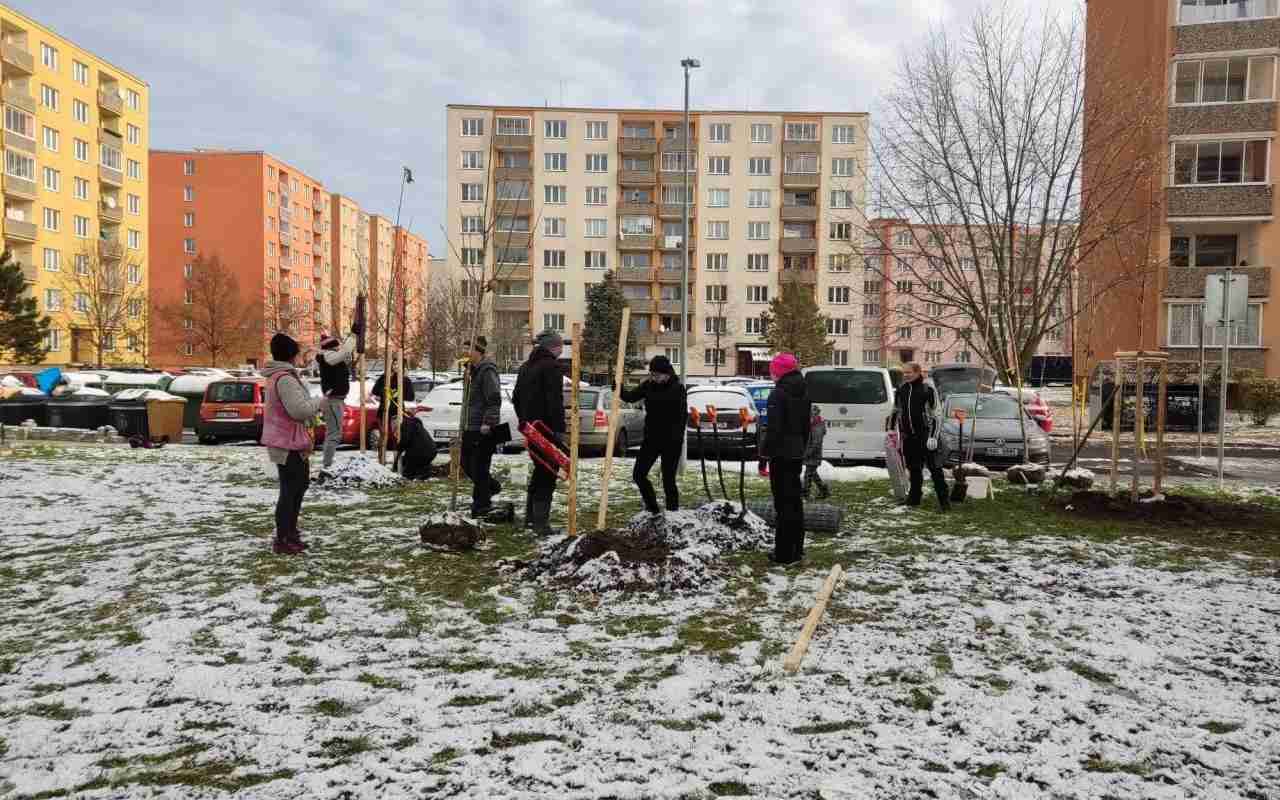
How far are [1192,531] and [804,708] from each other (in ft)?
22.0

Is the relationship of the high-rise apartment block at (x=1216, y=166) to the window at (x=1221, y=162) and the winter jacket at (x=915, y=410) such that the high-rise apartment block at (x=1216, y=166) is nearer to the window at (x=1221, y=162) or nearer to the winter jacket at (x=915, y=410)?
the window at (x=1221, y=162)

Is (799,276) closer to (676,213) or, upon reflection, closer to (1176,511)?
(676,213)

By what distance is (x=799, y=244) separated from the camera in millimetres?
71000

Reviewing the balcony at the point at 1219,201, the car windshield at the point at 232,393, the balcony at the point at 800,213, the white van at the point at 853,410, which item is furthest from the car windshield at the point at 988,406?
the balcony at the point at 800,213

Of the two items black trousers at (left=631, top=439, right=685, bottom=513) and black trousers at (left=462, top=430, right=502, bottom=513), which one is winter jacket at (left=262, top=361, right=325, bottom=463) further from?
black trousers at (left=631, top=439, right=685, bottom=513)

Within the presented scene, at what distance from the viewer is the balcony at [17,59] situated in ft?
169

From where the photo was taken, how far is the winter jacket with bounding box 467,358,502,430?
8609mm

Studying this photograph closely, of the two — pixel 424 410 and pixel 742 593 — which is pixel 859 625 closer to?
pixel 742 593

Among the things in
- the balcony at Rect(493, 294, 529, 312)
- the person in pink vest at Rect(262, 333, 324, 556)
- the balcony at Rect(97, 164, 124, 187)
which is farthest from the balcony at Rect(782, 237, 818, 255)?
the person in pink vest at Rect(262, 333, 324, 556)

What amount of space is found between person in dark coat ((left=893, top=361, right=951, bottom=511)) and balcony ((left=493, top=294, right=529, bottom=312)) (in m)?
60.4

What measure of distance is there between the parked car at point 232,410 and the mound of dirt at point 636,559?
14539mm

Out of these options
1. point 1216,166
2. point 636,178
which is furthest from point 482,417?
point 636,178

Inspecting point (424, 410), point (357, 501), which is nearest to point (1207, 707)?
point (357, 501)

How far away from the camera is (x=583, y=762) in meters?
3.31
